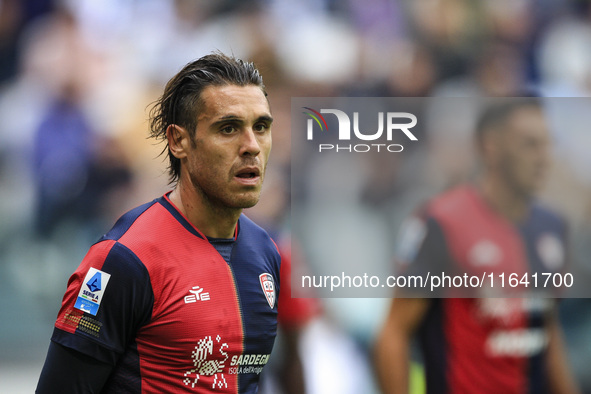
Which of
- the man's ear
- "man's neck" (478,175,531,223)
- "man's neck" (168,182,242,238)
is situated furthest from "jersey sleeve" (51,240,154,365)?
"man's neck" (478,175,531,223)

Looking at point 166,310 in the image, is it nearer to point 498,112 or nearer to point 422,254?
point 422,254

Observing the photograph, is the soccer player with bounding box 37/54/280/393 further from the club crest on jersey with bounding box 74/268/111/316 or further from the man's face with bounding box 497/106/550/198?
the man's face with bounding box 497/106/550/198

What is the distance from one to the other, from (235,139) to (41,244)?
8.92ft

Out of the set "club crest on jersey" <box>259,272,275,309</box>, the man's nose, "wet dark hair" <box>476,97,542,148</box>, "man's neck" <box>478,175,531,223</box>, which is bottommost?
"club crest on jersey" <box>259,272,275,309</box>

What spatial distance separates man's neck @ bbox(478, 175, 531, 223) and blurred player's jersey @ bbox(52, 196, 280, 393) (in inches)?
95.6

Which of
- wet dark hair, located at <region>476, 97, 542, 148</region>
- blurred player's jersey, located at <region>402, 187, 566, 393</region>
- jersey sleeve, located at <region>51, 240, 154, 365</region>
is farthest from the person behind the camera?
wet dark hair, located at <region>476, 97, 542, 148</region>

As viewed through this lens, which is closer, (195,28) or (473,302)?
(473,302)

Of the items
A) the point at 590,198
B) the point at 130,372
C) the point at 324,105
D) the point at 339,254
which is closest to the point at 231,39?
the point at 324,105

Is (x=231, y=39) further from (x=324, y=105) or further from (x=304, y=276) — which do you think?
(x=304, y=276)

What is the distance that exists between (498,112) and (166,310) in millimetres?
3090

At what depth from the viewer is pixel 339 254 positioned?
4664 mm

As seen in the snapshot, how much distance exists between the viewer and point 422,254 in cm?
446

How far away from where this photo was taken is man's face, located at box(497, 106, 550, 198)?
4.44m

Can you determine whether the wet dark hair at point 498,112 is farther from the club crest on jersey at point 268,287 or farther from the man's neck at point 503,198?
the club crest on jersey at point 268,287
